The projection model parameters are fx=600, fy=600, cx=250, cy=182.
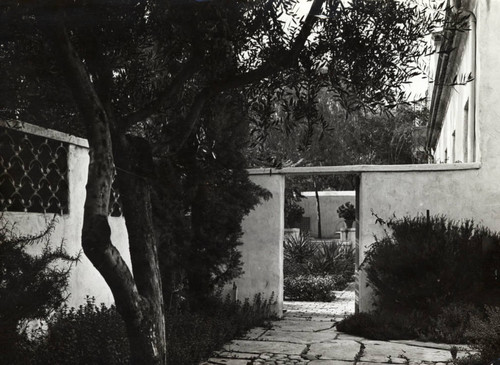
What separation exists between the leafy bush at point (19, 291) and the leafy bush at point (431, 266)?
5490 millimetres

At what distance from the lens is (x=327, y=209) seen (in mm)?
27297

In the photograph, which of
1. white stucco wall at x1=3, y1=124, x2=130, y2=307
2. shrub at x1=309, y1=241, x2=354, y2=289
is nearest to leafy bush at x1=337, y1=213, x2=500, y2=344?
white stucco wall at x1=3, y1=124, x2=130, y2=307

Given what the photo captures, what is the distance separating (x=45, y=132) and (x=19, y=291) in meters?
2.55

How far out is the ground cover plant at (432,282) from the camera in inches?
324

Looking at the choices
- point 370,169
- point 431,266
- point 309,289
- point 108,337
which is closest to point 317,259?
point 309,289

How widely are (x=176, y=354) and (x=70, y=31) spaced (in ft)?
10.9

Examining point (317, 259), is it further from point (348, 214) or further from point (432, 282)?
point (432, 282)

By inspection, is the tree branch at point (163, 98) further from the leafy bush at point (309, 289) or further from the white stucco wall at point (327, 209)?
the white stucco wall at point (327, 209)

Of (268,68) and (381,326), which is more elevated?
(268,68)

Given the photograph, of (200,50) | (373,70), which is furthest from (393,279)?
(200,50)

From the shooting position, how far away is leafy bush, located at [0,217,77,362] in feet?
13.2

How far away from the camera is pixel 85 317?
248 inches

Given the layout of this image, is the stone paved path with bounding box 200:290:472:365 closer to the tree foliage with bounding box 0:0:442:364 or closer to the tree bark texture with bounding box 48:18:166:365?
the tree bark texture with bounding box 48:18:166:365

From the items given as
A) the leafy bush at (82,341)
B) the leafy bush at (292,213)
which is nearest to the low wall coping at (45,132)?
the leafy bush at (82,341)
